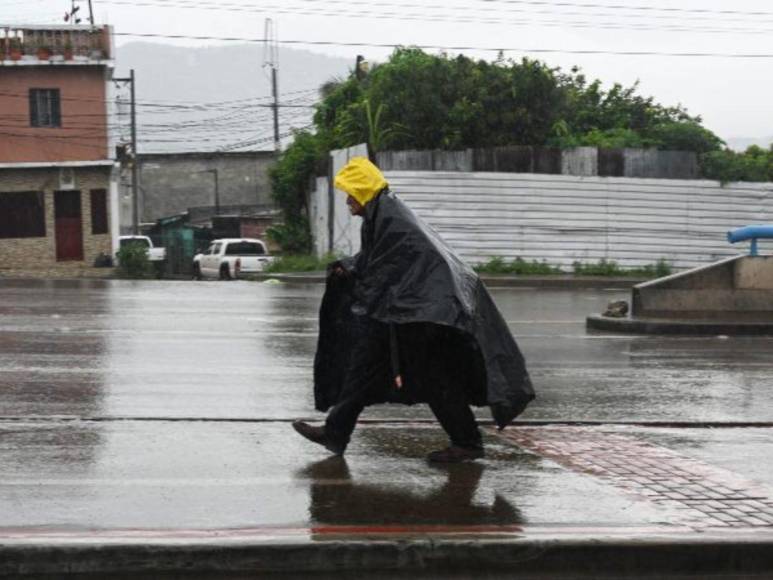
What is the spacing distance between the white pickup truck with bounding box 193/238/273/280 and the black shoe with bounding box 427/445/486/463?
33428 millimetres

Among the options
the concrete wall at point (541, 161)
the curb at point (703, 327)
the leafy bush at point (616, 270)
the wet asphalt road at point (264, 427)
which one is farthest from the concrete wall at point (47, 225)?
the curb at point (703, 327)

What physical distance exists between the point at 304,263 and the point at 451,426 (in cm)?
2859

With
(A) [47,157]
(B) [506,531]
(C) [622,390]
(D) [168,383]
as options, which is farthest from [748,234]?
(A) [47,157]

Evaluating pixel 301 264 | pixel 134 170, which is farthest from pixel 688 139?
pixel 134 170

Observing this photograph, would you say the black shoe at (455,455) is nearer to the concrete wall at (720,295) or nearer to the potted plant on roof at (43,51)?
the concrete wall at (720,295)

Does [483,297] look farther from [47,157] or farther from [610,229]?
[47,157]

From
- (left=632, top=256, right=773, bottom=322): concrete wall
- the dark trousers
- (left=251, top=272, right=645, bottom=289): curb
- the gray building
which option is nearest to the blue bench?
(left=632, top=256, right=773, bottom=322): concrete wall

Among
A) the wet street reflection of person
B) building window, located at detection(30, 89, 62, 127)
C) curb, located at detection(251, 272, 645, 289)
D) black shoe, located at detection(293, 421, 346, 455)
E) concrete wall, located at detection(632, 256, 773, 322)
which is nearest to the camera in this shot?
the wet street reflection of person

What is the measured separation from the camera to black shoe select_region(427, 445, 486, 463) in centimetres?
804

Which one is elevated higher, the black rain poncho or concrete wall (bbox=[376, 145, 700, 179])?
concrete wall (bbox=[376, 145, 700, 179])

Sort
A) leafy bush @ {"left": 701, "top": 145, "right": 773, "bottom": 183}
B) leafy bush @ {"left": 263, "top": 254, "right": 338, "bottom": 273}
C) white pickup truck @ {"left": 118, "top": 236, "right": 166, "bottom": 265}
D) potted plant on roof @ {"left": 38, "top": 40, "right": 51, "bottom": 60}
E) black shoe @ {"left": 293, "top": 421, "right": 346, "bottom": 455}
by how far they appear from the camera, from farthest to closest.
→ white pickup truck @ {"left": 118, "top": 236, "right": 166, "bottom": 265} < potted plant on roof @ {"left": 38, "top": 40, "right": 51, "bottom": 60} < leafy bush @ {"left": 263, "top": 254, "right": 338, "bottom": 273} < leafy bush @ {"left": 701, "top": 145, "right": 773, "bottom": 183} < black shoe @ {"left": 293, "top": 421, "right": 346, "bottom": 455}

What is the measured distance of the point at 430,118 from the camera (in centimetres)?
3644

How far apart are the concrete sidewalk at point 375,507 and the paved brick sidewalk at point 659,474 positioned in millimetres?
17

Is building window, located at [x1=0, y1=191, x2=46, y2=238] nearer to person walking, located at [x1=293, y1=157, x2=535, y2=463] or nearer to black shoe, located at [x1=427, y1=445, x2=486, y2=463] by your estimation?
person walking, located at [x1=293, y1=157, x2=535, y2=463]
